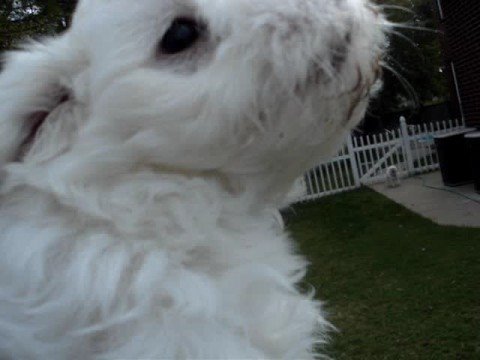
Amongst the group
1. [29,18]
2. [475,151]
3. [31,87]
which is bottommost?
[475,151]

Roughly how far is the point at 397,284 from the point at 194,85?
485 cm

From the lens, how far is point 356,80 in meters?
1.46

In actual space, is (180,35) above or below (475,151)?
above

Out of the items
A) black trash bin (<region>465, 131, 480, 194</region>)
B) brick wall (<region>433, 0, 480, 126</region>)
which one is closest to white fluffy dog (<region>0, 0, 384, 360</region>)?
black trash bin (<region>465, 131, 480, 194</region>)

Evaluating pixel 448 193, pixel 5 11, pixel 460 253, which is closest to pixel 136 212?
pixel 5 11

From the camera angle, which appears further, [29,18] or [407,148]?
[407,148]

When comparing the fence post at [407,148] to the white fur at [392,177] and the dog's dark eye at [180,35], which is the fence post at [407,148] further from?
the dog's dark eye at [180,35]

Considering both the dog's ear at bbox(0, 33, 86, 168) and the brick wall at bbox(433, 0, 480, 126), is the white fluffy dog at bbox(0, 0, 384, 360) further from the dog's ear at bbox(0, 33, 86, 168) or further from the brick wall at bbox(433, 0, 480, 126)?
the brick wall at bbox(433, 0, 480, 126)

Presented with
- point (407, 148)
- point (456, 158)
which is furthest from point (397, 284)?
point (407, 148)

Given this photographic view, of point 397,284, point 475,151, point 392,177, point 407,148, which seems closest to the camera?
point 397,284

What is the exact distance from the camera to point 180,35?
1510 mm

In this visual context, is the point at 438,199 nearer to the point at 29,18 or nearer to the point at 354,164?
the point at 354,164

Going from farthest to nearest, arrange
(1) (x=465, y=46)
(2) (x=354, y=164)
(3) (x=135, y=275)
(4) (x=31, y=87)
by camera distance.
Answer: (2) (x=354, y=164) → (1) (x=465, y=46) → (4) (x=31, y=87) → (3) (x=135, y=275)

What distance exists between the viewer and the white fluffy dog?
1.35 meters
